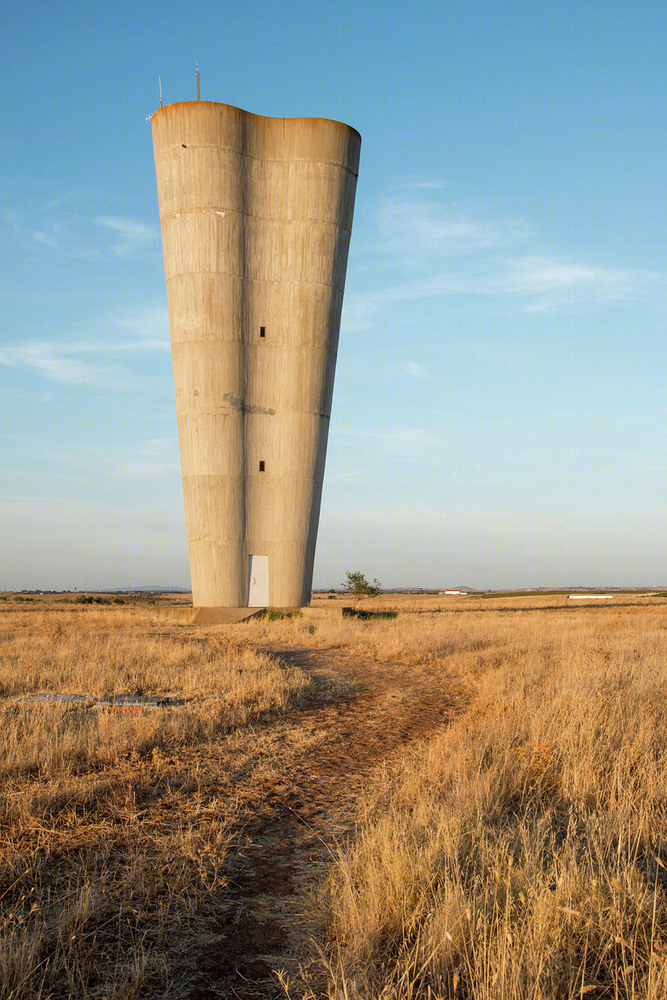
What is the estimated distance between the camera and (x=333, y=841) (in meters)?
4.84

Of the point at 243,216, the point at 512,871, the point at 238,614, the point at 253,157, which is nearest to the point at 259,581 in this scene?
the point at 238,614

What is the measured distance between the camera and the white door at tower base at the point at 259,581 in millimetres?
26391

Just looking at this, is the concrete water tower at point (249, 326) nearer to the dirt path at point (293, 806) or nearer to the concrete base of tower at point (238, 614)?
the concrete base of tower at point (238, 614)

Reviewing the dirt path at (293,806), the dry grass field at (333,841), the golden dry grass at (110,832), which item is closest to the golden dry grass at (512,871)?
the dry grass field at (333,841)

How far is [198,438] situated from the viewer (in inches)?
1015

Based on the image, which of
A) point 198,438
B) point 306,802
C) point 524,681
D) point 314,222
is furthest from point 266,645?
point 314,222

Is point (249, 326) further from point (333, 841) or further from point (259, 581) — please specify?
point (333, 841)

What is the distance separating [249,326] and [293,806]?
886 inches

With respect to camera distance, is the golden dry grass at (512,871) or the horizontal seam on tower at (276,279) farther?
the horizontal seam on tower at (276,279)

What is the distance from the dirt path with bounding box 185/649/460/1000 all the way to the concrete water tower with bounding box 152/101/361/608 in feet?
49.3

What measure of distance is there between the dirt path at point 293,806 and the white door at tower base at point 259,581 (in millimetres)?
15007

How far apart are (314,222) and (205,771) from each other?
24137 millimetres

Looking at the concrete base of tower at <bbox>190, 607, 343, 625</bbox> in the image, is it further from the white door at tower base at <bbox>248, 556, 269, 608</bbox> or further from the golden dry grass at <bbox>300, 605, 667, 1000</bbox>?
the golden dry grass at <bbox>300, 605, 667, 1000</bbox>

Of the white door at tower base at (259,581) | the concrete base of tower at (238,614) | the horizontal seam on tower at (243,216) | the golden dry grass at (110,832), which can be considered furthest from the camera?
the white door at tower base at (259,581)
